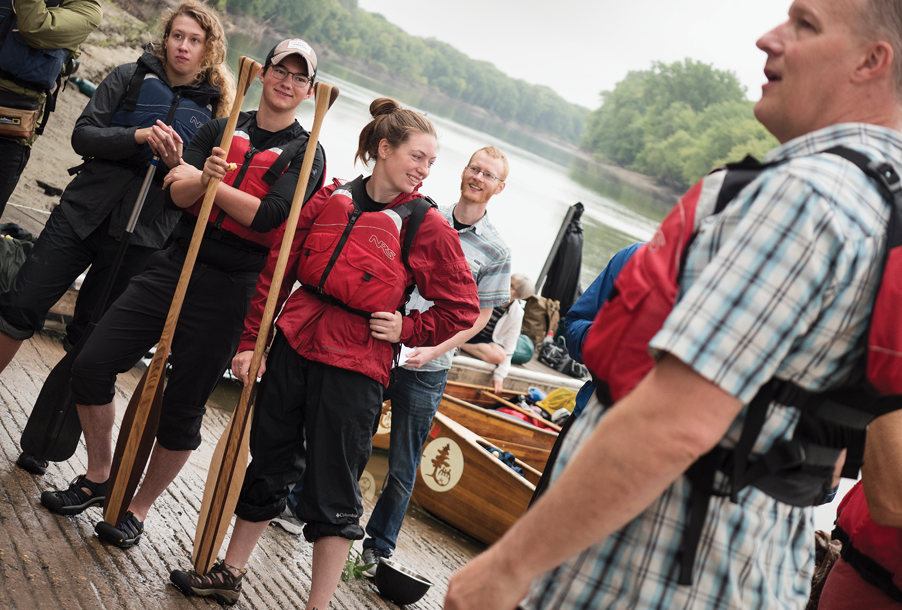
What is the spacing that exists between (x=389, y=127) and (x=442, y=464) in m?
3.34

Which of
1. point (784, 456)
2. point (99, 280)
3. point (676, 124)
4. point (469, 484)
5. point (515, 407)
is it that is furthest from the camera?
point (676, 124)

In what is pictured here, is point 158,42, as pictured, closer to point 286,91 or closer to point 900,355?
point 286,91

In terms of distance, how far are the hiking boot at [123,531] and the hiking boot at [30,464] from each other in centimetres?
51

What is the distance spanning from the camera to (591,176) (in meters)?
93.5

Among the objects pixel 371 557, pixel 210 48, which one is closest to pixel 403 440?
pixel 371 557

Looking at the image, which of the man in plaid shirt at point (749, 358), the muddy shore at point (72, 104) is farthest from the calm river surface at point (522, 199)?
the man in plaid shirt at point (749, 358)

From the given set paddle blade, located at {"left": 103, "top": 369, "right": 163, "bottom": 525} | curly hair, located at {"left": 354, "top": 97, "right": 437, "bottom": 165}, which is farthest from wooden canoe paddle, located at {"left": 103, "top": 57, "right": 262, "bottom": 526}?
curly hair, located at {"left": 354, "top": 97, "right": 437, "bottom": 165}

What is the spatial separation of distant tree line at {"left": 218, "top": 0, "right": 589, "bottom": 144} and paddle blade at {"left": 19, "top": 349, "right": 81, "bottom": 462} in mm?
51734

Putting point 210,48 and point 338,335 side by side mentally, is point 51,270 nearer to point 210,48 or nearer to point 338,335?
point 210,48

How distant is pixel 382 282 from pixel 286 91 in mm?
1011

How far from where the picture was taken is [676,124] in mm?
95938

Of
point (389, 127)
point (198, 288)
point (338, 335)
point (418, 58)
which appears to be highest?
point (418, 58)

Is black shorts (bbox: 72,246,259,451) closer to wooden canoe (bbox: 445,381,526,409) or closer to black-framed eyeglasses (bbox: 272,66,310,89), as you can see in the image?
black-framed eyeglasses (bbox: 272,66,310,89)

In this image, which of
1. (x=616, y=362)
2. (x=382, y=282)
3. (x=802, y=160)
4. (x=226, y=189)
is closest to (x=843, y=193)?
(x=802, y=160)
